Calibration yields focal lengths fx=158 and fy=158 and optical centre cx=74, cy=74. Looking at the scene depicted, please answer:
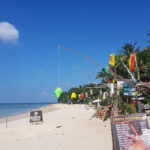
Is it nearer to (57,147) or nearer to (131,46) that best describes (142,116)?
(57,147)

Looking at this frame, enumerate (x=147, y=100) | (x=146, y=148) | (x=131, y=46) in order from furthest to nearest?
(x=131, y=46) < (x=147, y=100) < (x=146, y=148)

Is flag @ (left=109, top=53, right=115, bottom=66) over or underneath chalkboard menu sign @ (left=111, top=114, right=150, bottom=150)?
over

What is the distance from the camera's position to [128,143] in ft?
11.1

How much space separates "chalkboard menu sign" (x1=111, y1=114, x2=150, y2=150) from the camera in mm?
3367

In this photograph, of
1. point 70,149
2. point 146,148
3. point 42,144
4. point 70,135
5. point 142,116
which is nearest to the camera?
point 146,148

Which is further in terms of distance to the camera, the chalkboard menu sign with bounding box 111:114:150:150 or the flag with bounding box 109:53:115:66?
the flag with bounding box 109:53:115:66

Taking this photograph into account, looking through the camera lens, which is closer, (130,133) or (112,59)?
(130,133)

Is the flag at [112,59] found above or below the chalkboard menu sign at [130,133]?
above

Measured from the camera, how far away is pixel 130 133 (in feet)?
11.4

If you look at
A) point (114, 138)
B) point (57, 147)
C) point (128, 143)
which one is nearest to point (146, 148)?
point (128, 143)

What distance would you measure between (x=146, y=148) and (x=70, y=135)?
13.2ft

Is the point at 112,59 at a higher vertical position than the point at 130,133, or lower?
higher

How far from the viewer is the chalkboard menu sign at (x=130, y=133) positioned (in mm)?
3367

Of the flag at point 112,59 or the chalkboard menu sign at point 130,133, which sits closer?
the chalkboard menu sign at point 130,133
